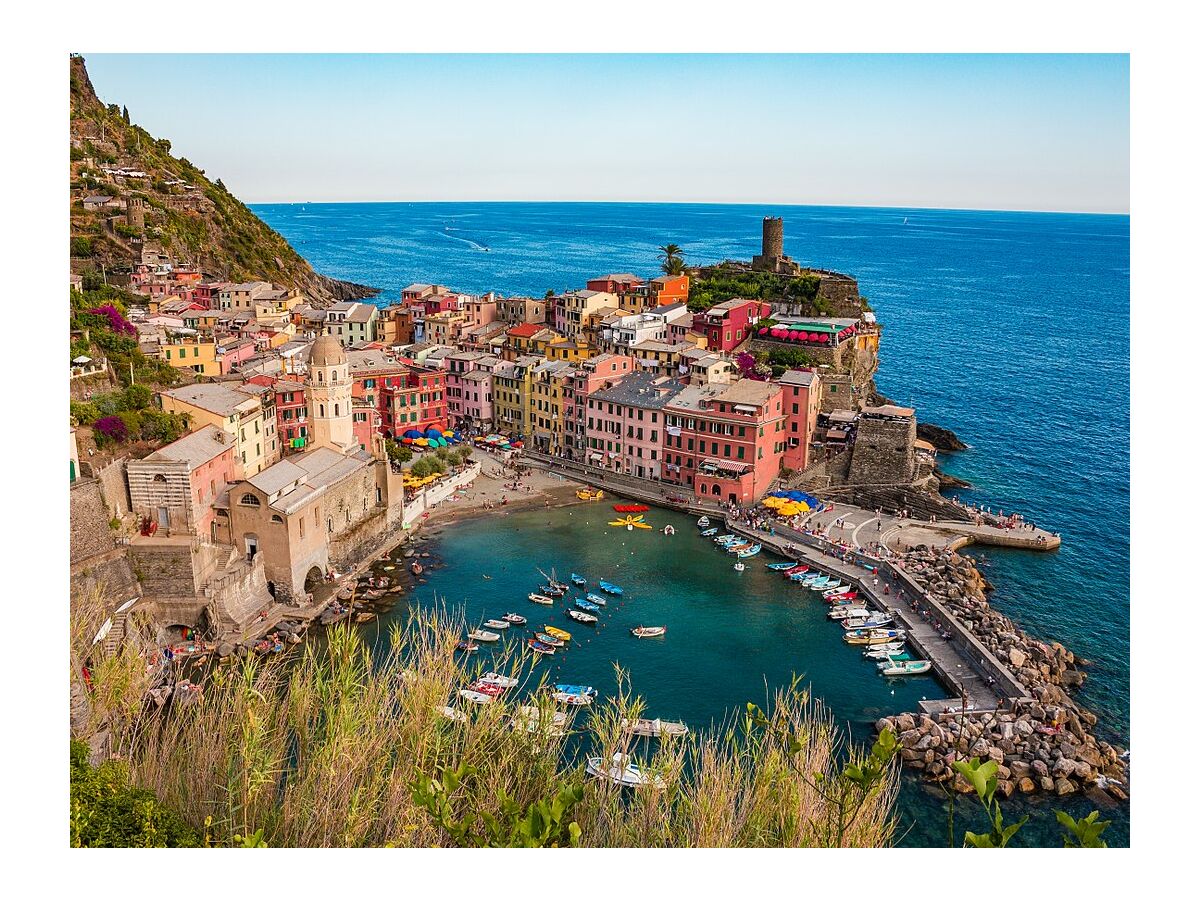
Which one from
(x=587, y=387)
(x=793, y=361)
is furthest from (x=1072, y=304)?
(x=587, y=387)

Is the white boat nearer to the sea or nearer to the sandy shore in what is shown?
the sea

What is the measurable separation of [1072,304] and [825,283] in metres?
57.0

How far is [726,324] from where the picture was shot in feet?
159

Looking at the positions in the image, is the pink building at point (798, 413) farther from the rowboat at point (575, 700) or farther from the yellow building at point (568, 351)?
the rowboat at point (575, 700)

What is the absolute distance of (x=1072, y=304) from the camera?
320 ft

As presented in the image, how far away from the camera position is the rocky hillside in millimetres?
62719

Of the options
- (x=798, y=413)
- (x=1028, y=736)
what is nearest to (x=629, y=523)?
(x=798, y=413)

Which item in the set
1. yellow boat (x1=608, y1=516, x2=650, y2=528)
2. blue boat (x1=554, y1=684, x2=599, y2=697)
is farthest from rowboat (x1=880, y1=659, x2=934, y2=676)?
yellow boat (x1=608, y1=516, x2=650, y2=528)

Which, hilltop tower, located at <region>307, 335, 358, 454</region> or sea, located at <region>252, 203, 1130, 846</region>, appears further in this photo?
hilltop tower, located at <region>307, 335, 358, 454</region>

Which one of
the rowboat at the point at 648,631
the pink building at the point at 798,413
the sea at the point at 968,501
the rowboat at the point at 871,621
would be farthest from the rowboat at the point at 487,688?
the pink building at the point at 798,413

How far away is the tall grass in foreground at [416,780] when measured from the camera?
13.4m

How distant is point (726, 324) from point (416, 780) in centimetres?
3782

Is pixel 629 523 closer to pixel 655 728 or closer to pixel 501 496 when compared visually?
pixel 501 496

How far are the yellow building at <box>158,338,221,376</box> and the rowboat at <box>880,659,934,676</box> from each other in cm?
2926
